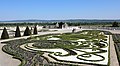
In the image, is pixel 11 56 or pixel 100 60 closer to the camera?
pixel 100 60

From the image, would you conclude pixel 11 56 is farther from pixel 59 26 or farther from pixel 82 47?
pixel 59 26

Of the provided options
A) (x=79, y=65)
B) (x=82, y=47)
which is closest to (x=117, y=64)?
(x=79, y=65)

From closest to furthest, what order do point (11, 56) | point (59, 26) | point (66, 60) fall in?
1. point (66, 60)
2. point (11, 56)
3. point (59, 26)

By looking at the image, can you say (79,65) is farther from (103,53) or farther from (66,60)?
(103,53)

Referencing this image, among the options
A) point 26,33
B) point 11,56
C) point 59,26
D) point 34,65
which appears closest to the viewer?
point 34,65

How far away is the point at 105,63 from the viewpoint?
16844 mm

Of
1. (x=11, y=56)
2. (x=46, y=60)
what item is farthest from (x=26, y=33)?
(x=46, y=60)

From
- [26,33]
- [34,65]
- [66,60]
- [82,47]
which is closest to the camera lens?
[34,65]

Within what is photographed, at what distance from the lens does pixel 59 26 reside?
2584 inches

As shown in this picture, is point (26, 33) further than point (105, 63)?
Yes

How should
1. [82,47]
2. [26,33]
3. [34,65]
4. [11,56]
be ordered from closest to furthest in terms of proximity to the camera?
[34,65]
[11,56]
[82,47]
[26,33]

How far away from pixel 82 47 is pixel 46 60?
787cm

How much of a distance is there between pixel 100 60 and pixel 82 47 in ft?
23.9

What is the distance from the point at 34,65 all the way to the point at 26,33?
989 inches
